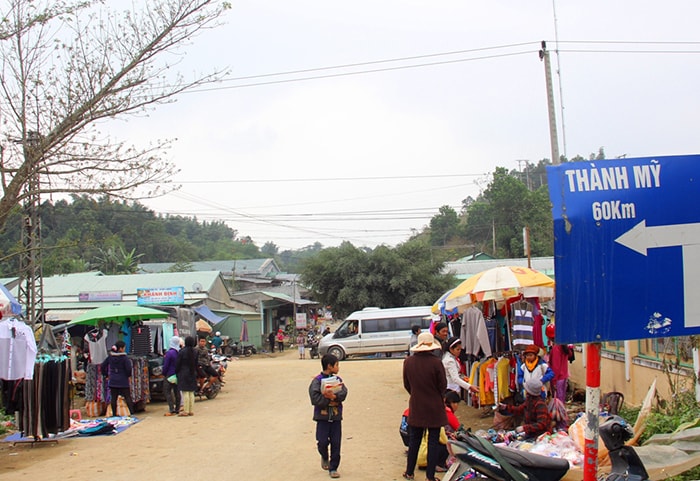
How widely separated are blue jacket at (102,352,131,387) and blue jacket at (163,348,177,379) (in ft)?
2.40

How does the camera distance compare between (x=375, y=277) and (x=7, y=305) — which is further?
(x=375, y=277)

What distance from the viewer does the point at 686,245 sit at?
2.98 meters

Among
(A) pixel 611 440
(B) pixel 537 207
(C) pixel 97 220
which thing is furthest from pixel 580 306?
(C) pixel 97 220

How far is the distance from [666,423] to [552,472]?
254 cm

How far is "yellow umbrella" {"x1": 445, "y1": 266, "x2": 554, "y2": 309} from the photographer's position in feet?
31.8

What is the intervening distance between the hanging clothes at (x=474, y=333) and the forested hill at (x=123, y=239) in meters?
6.57

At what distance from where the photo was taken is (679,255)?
2.98 m

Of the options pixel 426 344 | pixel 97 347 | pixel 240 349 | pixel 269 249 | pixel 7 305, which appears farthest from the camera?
pixel 269 249

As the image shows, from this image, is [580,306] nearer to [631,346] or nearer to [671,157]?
[671,157]

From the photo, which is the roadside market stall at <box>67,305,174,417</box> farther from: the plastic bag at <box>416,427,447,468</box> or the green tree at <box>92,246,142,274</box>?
the green tree at <box>92,246,142,274</box>

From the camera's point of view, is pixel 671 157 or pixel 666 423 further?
pixel 666 423

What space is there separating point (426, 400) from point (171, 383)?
8161 millimetres

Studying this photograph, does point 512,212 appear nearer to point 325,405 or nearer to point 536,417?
point 536,417

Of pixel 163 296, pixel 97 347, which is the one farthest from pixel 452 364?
pixel 163 296
